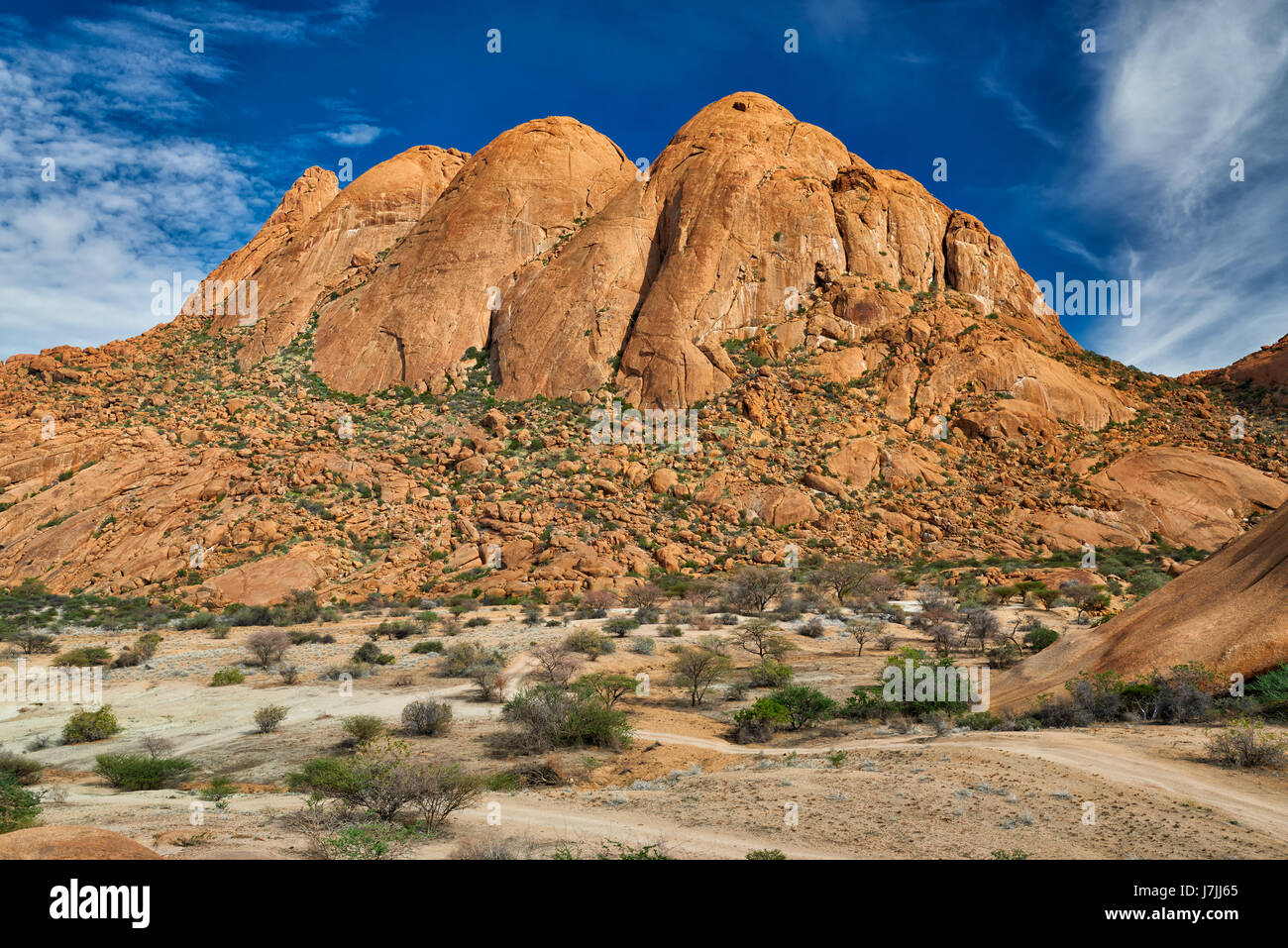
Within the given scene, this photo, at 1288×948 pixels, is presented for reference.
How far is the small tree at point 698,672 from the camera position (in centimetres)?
1733

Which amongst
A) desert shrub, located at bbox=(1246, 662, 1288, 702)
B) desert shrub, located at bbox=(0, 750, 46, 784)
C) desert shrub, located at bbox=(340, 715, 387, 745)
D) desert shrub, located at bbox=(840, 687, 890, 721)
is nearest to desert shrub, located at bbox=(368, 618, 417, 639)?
desert shrub, located at bbox=(340, 715, 387, 745)

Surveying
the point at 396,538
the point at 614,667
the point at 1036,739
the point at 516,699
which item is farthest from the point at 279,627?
the point at 1036,739

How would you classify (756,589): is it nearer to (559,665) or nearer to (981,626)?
(981,626)

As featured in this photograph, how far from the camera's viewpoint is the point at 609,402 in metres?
48.3

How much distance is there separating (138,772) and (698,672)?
39.0 feet

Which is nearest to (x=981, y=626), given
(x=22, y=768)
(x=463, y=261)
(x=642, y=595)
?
(x=642, y=595)

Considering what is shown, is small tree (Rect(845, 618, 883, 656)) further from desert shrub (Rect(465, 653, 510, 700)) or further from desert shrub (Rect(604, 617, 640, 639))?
desert shrub (Rect(465, 653, 510, 700))

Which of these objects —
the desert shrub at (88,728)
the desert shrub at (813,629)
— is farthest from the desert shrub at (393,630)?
the desert shrub at (813,629)

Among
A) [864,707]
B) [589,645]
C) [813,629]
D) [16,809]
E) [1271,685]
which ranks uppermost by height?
[1271,685]

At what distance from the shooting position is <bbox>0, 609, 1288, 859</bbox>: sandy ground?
729 cm

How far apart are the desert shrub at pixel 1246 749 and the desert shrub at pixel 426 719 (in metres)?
13.6

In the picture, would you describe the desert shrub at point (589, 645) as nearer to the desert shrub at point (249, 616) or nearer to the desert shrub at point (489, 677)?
the desert shrub at point (489, 677)
